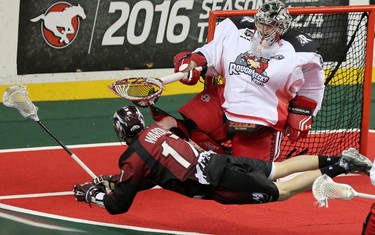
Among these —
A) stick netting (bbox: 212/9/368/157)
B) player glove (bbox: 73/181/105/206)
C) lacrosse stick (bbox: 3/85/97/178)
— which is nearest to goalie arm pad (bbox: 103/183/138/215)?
player glove (bbox: 73/181/105/206)

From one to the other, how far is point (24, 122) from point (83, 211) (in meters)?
2.53

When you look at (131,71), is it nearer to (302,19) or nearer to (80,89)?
(80,89)

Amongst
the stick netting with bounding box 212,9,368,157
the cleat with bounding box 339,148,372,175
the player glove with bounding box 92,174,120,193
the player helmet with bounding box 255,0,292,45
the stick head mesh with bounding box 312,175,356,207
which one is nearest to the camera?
the stick head mesh with bounding box 312,175,356,207

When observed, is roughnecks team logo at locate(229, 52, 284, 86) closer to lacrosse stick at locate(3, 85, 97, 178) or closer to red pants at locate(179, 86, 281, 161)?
red pants at locate(179, 86, 281, 161)

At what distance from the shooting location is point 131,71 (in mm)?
10664

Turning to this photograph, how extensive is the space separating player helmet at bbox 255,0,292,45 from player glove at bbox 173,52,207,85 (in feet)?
1.60

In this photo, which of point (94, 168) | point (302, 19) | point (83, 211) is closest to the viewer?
point (83, 211)

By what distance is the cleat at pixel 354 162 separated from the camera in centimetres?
661

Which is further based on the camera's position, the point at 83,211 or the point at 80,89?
the point at 80,89

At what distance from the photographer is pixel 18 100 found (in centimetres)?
752

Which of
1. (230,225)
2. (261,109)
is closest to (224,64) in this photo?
(261,109)

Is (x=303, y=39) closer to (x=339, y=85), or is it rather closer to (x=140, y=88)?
(x=140, y=88)

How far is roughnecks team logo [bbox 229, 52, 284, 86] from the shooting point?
24.8 ft

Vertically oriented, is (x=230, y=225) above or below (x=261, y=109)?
below
